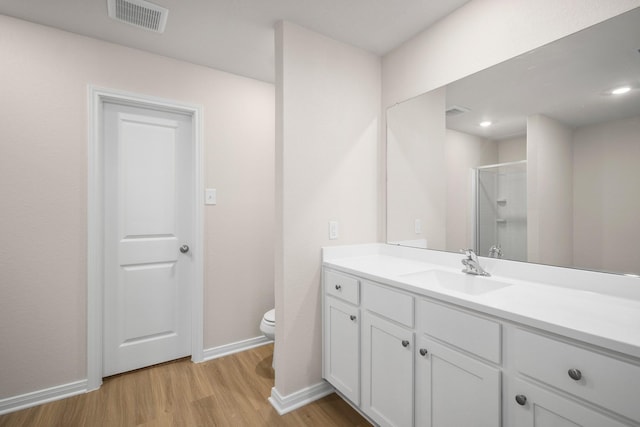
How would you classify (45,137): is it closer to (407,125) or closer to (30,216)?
(30,216)

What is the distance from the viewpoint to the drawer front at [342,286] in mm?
Result: 1666

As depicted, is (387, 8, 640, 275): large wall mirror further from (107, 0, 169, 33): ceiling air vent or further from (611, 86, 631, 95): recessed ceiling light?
(107, 0, 169, 33): ceiling air vent

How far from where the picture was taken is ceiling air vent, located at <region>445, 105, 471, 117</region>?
5.75 ft

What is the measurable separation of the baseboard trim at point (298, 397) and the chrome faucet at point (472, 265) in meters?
1.19

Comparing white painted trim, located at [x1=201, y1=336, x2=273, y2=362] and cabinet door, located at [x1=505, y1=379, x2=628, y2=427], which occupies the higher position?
cabinet door, located at [x1=505, y1=379, x2=628, y2=427]

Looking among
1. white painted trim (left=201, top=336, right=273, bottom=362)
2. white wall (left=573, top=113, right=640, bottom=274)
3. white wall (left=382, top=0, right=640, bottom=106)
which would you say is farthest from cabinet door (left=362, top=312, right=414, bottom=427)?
white wall (left=382, top=0, right=640, bottom=106)

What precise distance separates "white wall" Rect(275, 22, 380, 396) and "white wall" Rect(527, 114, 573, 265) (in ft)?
3.34

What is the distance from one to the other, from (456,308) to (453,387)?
0.32m

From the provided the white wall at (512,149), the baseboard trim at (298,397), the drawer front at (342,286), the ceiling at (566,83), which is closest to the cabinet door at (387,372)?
the drawer front at (342,286)

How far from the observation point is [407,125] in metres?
2.09

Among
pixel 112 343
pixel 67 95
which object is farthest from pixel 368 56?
pixel 112 343

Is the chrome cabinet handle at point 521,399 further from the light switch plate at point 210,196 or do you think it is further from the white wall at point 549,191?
the light switch plate at point 210,196

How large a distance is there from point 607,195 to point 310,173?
1.45m

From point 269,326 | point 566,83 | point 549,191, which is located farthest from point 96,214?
point 566,83
